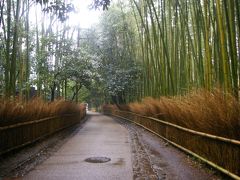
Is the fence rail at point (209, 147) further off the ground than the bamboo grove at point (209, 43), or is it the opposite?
the bamboo grove at point (209, 43)

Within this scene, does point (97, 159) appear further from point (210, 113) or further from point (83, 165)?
point (210, 113)

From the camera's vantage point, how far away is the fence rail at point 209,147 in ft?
16.6

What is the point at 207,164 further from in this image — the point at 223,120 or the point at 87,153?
the point at 87,153

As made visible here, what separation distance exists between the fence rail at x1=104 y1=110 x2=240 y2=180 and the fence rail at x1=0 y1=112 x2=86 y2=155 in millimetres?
3494

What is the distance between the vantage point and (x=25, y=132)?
8.61 meters

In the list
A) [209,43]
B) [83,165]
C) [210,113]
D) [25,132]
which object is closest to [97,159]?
[83,165]

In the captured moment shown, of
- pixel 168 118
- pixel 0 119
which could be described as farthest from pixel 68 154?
pixel 168 118

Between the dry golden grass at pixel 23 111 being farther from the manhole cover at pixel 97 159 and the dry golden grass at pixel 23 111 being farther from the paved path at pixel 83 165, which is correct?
the manhole cover at pixel 97 159

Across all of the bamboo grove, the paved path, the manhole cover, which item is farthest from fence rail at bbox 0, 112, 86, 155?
the bamboo grove

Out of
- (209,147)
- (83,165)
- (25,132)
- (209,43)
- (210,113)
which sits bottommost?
(83,165)

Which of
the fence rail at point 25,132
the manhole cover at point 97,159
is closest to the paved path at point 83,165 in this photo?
the manhole cover at point 97,159

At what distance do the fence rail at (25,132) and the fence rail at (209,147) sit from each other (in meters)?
3.49

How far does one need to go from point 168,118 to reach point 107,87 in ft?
44.5

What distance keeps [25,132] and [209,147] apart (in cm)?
446
